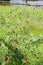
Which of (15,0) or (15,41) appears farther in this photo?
(15,0)

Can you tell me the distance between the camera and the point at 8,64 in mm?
4430

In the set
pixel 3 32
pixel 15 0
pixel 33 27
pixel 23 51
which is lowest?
pixel 15 0

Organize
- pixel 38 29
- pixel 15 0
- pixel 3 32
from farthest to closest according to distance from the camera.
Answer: pixel 15 0
pixel 38 29
pixel 3 32

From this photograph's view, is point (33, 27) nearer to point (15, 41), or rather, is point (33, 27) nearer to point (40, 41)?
point (40, 41)

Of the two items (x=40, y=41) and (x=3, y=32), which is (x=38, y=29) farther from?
(x=40, y=41)

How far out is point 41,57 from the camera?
468 cm

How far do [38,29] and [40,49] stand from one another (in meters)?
2.96

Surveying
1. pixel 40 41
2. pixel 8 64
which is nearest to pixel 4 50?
pixel 8 64

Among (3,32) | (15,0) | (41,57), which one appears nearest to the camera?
(41,57)

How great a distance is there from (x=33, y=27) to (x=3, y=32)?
6.38 ft

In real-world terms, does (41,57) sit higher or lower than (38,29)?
higher

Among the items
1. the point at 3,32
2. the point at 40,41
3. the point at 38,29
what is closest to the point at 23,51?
the point at 40,41

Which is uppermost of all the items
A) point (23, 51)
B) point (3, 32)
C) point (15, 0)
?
point (23, 51)

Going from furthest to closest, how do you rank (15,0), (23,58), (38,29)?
1. (15,0)
2. (38,29)
3. (23,58)
